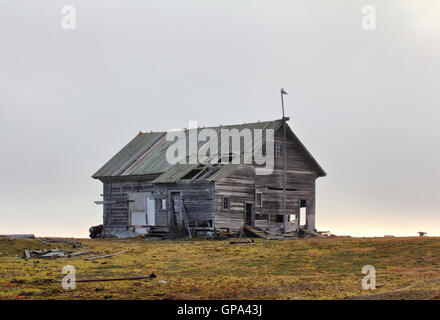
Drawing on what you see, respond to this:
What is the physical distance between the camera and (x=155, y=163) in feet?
183

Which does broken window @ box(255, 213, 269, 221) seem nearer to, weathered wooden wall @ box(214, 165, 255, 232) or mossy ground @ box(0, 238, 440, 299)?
weathered wooden wall @ box(214, 165, 255, 232)

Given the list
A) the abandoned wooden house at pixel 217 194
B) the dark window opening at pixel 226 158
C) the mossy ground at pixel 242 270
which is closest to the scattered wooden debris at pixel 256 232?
the abandoned wooden house at pixel 217 194

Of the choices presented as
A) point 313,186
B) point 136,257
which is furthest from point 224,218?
point 136,257

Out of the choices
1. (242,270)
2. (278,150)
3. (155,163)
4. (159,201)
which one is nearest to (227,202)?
(278,150)

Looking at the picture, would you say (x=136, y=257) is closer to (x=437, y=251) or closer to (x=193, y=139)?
(x=437, y=251)

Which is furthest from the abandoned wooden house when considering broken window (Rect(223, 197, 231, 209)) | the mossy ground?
the mossy ground

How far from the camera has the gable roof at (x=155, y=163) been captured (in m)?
50.0

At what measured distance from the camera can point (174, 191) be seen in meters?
50.7

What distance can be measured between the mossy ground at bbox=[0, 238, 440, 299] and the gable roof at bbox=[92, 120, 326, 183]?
729cm

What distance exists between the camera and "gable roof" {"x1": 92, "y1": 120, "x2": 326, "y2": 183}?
164 ft

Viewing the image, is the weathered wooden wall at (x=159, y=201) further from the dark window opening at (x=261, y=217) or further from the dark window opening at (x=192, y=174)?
the dark window opening at (x=261, y=217)

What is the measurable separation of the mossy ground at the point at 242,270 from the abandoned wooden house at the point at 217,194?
215 inches
